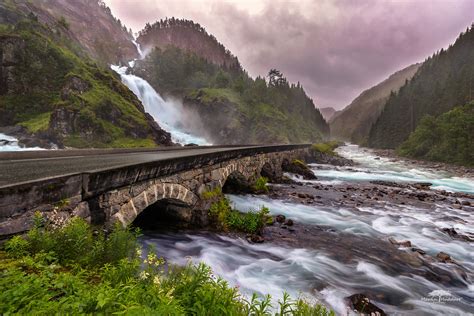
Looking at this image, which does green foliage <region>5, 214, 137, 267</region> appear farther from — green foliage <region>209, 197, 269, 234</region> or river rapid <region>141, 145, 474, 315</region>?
green foliage <region>209, 197, 269, 234</region>

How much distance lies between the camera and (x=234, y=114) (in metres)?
79.5

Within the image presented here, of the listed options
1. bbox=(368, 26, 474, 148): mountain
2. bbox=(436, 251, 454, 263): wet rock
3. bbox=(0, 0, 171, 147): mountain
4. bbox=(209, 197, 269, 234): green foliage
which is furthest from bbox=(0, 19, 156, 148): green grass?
bbox=(368, 26, 474, 148): mountain

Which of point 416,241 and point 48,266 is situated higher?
point 48,266

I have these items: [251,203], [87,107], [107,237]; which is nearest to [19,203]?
[107,237]

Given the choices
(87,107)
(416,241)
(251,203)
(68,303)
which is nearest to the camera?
(68,303)

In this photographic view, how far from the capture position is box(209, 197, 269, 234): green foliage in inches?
379

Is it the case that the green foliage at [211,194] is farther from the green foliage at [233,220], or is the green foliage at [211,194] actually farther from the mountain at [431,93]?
the mountain at [431,93]

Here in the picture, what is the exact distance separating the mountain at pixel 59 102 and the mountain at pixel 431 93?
82.3 metres

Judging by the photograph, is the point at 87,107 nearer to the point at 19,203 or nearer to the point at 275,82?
the point at 19,203

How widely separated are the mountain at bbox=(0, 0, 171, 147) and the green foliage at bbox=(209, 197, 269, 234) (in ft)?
91.6

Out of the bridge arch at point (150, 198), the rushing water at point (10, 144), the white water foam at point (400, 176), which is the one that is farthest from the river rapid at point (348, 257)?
the rushing water at point (10, 144)

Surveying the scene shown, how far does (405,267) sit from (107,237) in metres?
8.34

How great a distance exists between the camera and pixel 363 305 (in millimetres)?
5578

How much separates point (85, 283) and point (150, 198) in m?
3.21
